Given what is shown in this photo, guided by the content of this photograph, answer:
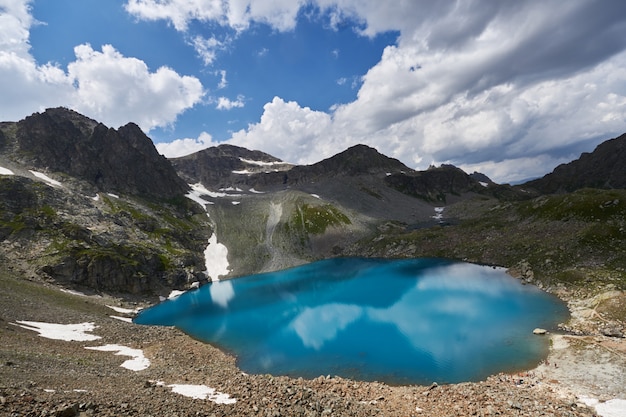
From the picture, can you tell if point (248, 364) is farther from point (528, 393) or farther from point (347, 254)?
point (347, 254)

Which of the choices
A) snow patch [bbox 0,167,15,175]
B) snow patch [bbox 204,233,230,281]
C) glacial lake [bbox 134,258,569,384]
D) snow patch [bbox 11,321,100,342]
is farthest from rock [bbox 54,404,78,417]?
snow patch [bbox 0,167,15,175]

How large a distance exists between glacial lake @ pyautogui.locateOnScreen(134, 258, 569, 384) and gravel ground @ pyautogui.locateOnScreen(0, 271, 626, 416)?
12.5 feet

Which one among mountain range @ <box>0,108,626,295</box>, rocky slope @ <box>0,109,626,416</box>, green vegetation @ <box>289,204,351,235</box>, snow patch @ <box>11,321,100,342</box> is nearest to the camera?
rocky slope @ <box>0,109,626,416</box>

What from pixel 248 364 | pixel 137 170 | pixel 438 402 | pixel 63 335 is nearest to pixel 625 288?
pixel 438 402

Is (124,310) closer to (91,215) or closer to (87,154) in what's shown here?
(91,215)

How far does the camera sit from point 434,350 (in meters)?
40.7

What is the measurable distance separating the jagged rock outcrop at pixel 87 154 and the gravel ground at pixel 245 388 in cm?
14858

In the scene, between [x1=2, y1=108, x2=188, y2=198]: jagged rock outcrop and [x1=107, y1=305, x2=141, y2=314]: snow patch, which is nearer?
[x1=107, y1=305, x2=141, y2=314]: snow patch

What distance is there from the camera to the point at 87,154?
172 meters

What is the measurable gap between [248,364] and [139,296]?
203ft

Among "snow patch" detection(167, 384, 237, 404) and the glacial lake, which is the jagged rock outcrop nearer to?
the glacial lake

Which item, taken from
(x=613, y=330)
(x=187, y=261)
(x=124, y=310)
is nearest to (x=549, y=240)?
(x=613, y=330)

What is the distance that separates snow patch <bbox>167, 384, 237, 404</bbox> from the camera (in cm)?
2416

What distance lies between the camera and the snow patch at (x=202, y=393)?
24.2m
